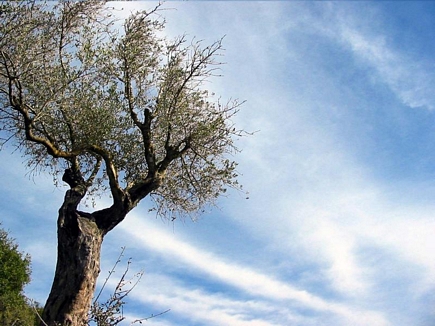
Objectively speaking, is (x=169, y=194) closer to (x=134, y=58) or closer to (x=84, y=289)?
(x=134, y=58)

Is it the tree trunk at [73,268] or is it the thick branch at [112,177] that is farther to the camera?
the thick branch at [112,177]

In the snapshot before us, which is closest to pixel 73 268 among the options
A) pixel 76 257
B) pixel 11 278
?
pixel 76 257

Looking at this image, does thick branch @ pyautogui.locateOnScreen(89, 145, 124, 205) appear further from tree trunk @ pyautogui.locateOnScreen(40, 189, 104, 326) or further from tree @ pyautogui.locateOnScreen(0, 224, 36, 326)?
tree @ pyautogui.locateOnScreen(0, 224, 36, 326)

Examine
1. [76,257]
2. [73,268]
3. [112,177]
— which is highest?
[112,177]

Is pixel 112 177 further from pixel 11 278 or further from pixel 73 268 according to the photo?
pixel 11 278

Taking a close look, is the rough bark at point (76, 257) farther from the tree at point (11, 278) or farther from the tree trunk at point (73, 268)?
the tree at point (11, 278)

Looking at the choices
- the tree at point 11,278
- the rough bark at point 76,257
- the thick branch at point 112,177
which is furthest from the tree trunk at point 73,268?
the tree at point 11,278

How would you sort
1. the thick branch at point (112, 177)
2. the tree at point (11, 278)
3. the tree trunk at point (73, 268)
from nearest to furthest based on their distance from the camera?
the tree trunk at point (73, 268), the thick branch at point (112, 177), the tree at point (11, 278)

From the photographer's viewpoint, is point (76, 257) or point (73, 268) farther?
point (76, 257)

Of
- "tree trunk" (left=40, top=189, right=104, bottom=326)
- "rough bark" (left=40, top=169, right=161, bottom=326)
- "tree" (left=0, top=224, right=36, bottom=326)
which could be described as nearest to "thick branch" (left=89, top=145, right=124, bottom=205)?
"rough bark" (left=40, top=169, right=161, bottom=326)

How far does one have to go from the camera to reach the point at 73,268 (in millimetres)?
11984

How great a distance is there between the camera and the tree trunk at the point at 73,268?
11.4 m

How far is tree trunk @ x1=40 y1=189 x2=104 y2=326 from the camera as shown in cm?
1144

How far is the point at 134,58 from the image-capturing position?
606 inches
